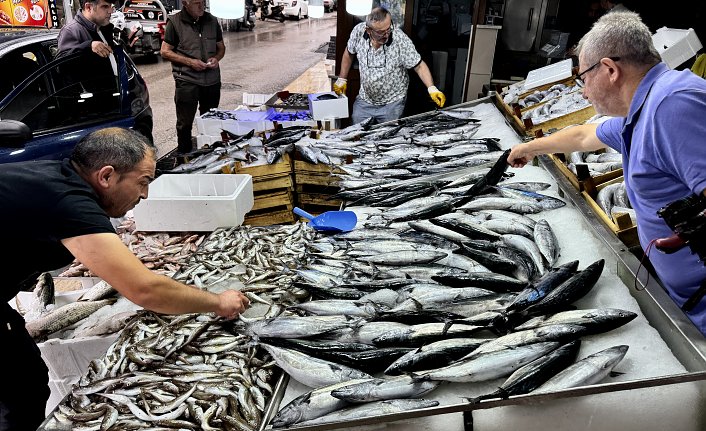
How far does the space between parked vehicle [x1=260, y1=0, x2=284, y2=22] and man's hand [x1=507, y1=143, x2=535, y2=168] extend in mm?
33814

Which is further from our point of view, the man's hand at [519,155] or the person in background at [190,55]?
the person in background at [190,55]

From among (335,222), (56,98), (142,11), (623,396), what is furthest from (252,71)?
(623,396)

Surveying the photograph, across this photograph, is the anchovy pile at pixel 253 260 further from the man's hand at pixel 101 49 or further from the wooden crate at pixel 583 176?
the man's hand at pixel 101 49

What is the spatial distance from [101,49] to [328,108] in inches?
117

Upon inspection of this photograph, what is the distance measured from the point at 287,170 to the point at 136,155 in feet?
10.0

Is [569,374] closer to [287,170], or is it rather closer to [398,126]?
[287,170]

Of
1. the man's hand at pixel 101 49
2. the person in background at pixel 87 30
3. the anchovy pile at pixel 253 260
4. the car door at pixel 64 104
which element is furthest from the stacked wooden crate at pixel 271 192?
the person in background at pixel 87 30

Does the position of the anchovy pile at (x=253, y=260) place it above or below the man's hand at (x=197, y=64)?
below

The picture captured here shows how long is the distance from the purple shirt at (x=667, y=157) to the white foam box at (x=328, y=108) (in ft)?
16.6

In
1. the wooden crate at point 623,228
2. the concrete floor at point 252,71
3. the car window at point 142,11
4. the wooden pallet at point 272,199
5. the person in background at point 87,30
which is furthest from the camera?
the car window at point 142,11

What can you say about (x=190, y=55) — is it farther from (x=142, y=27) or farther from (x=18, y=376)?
(x=142, y=27)

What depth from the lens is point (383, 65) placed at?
264 inches

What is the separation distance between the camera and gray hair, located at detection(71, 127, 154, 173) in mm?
2271

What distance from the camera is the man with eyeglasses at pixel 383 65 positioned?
6.48 meters
